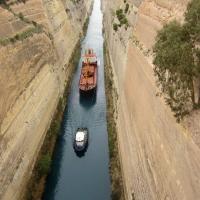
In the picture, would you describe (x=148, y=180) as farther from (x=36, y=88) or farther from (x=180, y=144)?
(x=36, y=88)

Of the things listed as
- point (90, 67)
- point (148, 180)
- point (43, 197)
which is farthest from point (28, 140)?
point (90, 67)

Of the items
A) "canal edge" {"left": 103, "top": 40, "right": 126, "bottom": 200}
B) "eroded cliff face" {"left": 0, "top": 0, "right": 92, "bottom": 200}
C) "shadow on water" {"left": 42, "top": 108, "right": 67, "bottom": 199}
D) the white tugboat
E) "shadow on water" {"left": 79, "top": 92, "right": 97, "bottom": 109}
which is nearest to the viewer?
"eroded cliff face" {"left": 0, "top": 0, "right": 92, "bottom": 200}

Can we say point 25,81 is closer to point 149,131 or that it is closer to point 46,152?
point 46,152

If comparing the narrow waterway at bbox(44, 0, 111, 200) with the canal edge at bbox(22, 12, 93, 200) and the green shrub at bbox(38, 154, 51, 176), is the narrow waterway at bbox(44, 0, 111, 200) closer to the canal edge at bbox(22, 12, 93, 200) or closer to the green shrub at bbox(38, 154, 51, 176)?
the canal edge at bbox(22, 12, 93, 200)

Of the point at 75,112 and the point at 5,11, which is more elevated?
the point at 5,11

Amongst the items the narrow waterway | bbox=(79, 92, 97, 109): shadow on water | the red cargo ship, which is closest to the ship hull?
the red cargo ship

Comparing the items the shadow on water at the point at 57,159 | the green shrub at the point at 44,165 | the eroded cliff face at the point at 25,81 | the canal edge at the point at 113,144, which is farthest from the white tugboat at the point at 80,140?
the green shrub at the point at 44,165
